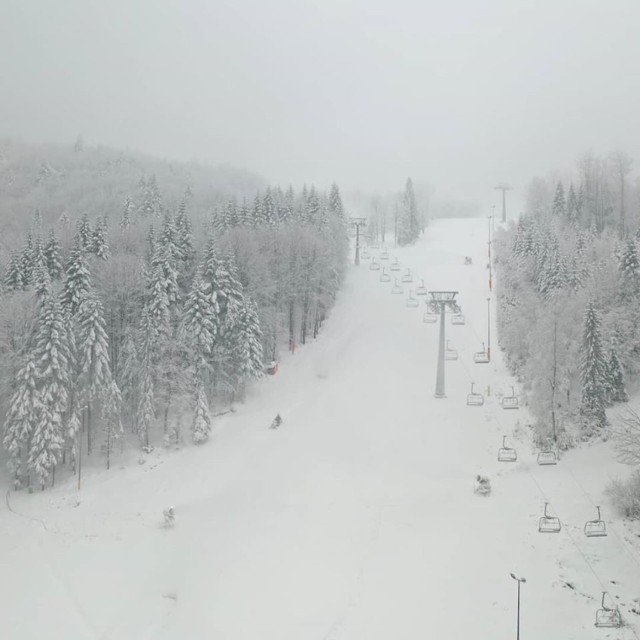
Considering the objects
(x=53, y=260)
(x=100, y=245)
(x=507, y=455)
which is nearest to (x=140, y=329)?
(x=53, y=260)

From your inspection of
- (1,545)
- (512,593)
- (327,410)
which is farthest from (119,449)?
(512,593)

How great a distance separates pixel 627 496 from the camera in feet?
85.0

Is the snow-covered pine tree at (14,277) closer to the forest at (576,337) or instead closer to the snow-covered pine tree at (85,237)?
the snow-covered pine tree at (85,237)

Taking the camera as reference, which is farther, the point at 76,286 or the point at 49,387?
the point at 76,286

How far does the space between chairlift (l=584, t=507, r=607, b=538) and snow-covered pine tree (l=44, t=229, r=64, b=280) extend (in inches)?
1768

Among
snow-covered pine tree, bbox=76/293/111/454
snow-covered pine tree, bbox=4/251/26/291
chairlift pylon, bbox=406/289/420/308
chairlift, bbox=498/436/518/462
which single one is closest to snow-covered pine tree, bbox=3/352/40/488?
snow-covered pine tree, bbox=76/293/111/454

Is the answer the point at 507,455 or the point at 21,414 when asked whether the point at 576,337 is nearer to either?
the point at 507,455

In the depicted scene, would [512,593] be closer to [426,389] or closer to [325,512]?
[325,512]

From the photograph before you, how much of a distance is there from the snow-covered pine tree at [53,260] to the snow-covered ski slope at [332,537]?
20.7 metres

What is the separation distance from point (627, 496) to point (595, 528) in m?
2.58

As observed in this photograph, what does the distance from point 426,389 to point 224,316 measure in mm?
17852

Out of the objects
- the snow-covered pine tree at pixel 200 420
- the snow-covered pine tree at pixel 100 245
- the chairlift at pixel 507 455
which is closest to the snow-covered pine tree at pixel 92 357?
the snow-covered pine tree at pixel 200 420

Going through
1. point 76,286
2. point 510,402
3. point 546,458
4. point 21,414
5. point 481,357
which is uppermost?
point 76,286

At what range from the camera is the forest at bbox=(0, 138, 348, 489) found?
3553 cm
